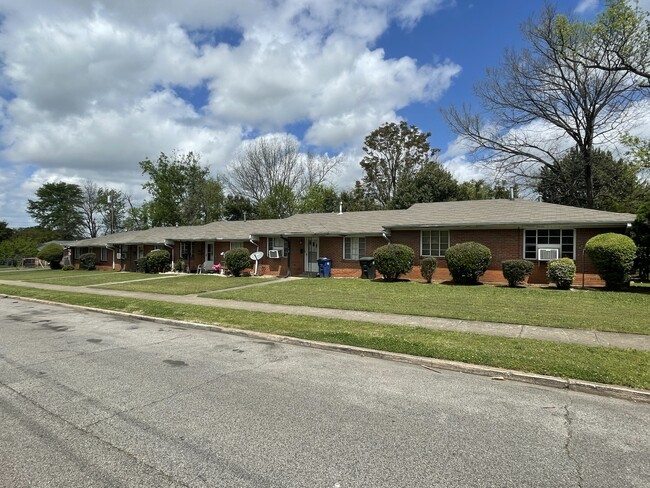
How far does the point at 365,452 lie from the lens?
11.7ft

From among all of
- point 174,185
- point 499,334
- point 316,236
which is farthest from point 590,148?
point 174,185

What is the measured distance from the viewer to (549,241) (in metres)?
17.2

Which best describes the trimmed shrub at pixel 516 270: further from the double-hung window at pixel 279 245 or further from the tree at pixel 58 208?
the tree at pixel 58 208

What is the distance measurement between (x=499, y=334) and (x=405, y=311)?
122 inches

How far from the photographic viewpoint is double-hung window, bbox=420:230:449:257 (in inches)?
767

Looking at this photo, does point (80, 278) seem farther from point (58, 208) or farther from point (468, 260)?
point (58, 208)

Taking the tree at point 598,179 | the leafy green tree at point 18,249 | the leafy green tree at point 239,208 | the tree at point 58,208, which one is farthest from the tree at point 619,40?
the tree at point 58,208

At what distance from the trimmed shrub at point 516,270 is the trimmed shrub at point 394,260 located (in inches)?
164

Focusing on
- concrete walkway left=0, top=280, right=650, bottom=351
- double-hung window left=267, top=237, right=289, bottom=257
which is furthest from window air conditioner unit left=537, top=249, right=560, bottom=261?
double-hung window left=267, top=237, right=289, bottom=257

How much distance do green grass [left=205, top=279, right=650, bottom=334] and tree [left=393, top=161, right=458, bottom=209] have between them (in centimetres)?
2207

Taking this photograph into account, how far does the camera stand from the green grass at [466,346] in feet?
19.1

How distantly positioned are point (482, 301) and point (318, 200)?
35.3 metres

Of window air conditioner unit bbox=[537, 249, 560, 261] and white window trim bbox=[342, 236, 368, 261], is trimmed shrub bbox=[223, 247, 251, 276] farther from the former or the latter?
window air conditioner unit bbox=[537, 249, 560, 261]

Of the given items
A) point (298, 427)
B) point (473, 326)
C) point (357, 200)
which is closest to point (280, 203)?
point (357, 200)
